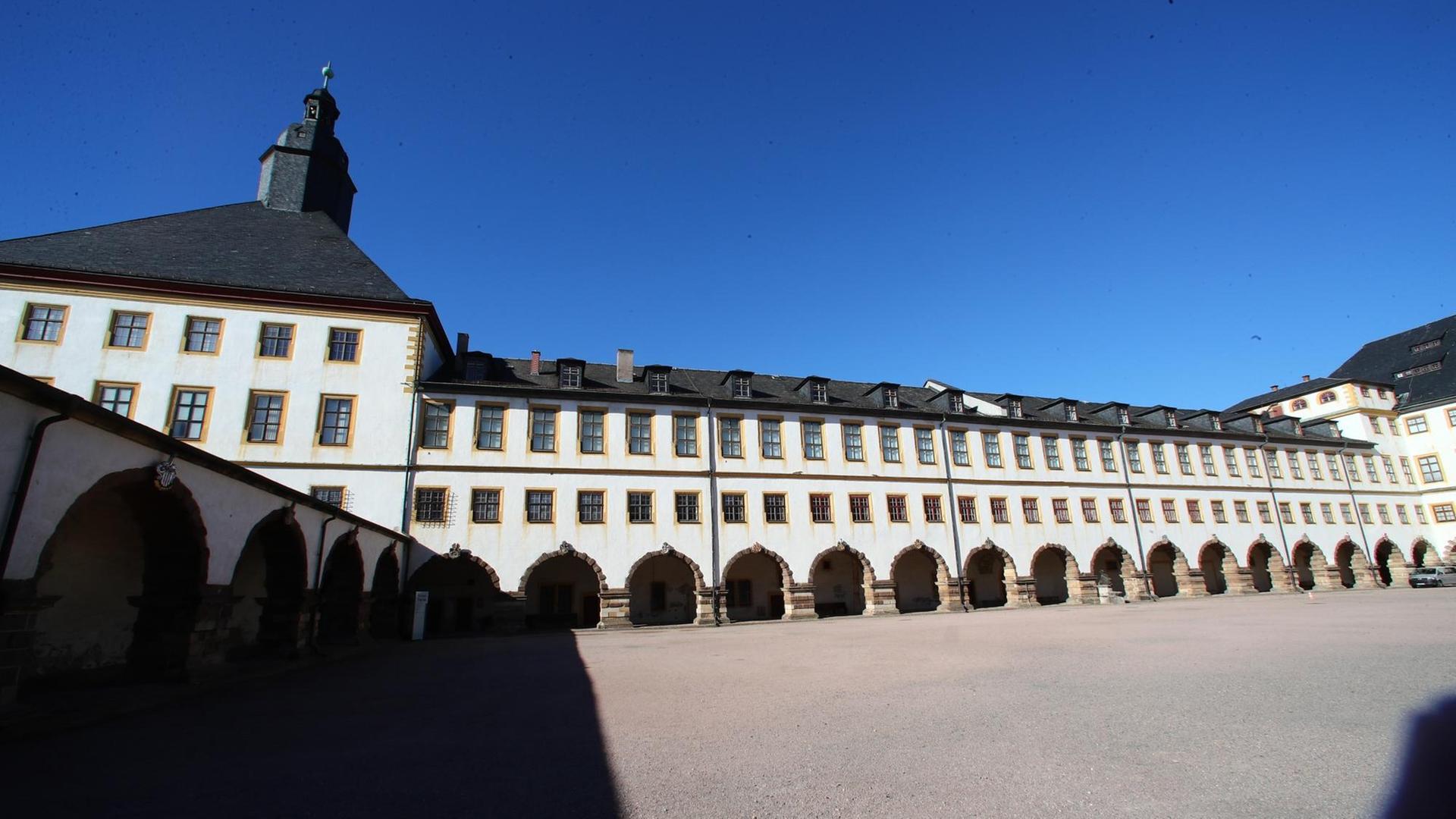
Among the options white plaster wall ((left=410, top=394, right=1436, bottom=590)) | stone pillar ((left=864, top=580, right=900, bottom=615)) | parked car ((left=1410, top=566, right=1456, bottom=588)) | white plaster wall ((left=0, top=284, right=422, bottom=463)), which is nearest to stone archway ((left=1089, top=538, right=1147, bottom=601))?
white plaster wall ((left=410, top=394, right=1436, bottom=590))

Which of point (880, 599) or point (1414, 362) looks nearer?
point (880, 599)

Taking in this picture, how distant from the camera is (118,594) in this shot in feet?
35.9

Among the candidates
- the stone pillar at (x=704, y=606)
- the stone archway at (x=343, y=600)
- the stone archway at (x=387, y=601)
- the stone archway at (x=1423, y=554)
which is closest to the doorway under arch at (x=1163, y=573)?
the stone archway at (x=1423, y=554)

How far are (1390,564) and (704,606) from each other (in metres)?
45.4

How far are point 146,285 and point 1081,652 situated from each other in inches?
1205

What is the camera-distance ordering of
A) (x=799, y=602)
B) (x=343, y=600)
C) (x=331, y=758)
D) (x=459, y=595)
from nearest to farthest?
1. (x=331, y=758)
2. (x=343, y=600)
3. (x=459, y=595)
4. (x=799, y=602)

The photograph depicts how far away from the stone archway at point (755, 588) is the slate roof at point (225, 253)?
17.7 m

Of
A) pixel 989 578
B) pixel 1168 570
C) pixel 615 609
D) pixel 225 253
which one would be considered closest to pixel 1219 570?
pixel 1168 570

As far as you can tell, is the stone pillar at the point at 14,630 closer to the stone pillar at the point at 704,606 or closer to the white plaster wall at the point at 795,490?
the white plaster wall at the point at 795,490

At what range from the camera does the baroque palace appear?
2359cm

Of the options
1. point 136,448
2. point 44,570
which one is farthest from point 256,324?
point 44,570

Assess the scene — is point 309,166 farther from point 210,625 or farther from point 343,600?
point 210,625

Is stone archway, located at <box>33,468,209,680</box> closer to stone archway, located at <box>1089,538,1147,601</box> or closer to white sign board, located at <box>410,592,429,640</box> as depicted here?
white sign board, located at <box>410,592,429,640</box>

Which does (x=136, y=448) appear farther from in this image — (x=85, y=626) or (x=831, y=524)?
(x=831, y=524)
